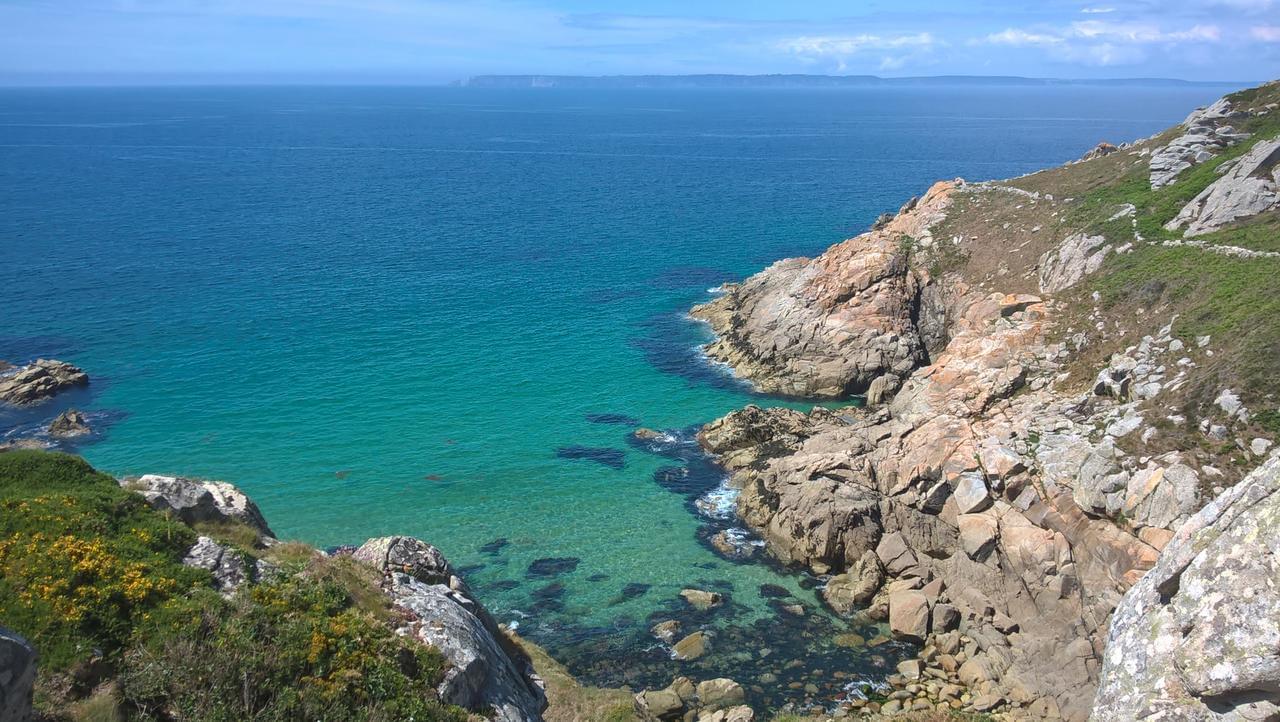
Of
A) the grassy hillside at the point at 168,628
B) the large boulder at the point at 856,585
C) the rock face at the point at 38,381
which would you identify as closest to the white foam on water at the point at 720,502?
the large boulder at the point at 856,585

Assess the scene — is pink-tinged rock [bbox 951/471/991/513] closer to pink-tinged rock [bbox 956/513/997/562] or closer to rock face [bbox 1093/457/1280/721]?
pink-tinged rock [bbox 956/513/997/562]

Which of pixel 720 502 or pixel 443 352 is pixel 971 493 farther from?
pixel 443 352

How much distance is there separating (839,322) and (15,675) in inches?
2161

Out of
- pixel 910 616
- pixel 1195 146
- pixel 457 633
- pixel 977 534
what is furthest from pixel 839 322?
pixel 457 633

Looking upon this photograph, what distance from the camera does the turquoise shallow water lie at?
41.0m

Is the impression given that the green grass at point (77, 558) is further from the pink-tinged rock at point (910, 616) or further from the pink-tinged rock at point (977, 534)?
the pink-tinged rock at point (977, 534)

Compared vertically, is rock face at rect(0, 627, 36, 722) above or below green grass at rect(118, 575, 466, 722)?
above

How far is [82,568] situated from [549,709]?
13.1 m

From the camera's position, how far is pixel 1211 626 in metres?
20.6

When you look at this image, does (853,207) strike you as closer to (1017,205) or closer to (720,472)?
(1017,205)

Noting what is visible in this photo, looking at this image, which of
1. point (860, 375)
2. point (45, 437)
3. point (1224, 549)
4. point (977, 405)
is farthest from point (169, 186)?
point (1224, 549)

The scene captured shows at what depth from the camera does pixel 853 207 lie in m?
125

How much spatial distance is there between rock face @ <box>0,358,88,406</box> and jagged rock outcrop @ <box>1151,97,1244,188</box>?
77.5 metres

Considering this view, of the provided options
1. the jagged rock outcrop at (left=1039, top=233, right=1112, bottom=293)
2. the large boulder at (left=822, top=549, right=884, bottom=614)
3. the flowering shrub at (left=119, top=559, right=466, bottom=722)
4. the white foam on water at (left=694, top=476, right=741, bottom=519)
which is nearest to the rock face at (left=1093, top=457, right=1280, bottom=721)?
the large boulder at (left=822, top=549, right=884, bottom=614)
